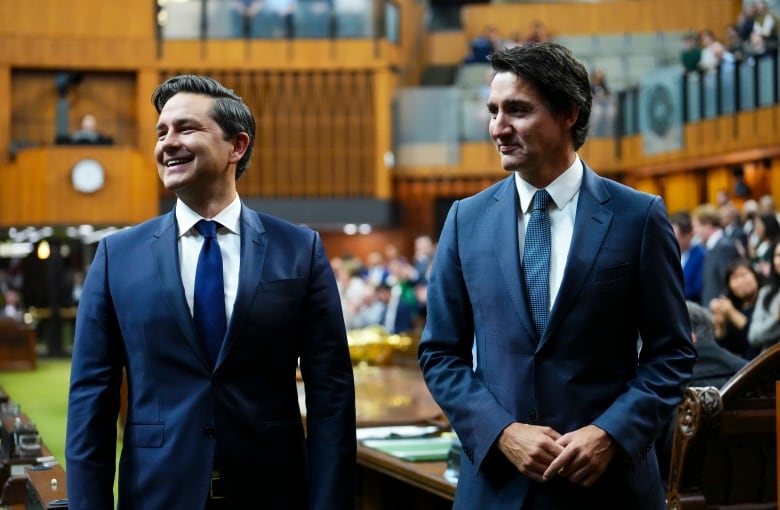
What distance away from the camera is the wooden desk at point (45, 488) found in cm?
305

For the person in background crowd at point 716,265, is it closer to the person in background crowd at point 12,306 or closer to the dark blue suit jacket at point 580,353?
the dark blue suit jacket at point 580,353

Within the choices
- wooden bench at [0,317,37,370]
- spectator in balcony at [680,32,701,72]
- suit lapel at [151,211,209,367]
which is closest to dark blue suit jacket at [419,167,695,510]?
suit lapel at [151,211,209,367]

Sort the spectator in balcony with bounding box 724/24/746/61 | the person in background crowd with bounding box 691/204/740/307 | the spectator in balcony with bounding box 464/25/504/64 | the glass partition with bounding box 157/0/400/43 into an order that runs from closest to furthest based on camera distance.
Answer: the person in background crowd with bounding box 691/204/740/307, the spectator in balcony with bounding box 724/24/746/61, the spectator in balcony with bounding box 464/25/504/64, the glass partition with bounding box 157/0/400/43

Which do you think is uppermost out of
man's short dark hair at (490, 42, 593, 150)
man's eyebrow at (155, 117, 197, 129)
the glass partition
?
the glass partition

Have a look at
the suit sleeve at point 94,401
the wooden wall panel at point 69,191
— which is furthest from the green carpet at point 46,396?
the suit sleeve at point 94,401

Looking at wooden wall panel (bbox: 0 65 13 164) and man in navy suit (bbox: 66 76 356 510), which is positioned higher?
wooden wall panel (bbox: 0 65 13 164)

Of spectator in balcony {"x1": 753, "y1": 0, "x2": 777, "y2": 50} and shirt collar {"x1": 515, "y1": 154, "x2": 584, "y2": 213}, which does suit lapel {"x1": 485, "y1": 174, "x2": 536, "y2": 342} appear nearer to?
shirt collar {"x1": 515, "y1": 154, "x2": 584, "y2": 213}

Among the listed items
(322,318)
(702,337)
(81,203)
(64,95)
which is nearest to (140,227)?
(322,318)

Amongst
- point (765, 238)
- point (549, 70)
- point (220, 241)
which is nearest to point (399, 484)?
point (220, 241)

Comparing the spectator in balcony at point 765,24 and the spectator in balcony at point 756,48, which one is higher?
the spectator in balcony at point 765,24

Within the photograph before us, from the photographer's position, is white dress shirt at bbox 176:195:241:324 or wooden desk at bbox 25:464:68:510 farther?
wooden desk at bbox 25:464:68:510

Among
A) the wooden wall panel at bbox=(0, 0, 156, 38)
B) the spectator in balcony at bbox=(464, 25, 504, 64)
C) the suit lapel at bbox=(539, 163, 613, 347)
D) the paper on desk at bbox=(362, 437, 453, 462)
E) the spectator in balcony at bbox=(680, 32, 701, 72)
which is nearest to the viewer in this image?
the suit lapel at bbox=(539, 163, 613, 347)

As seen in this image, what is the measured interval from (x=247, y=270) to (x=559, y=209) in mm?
660

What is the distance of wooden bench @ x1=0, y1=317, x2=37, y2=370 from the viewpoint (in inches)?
598
